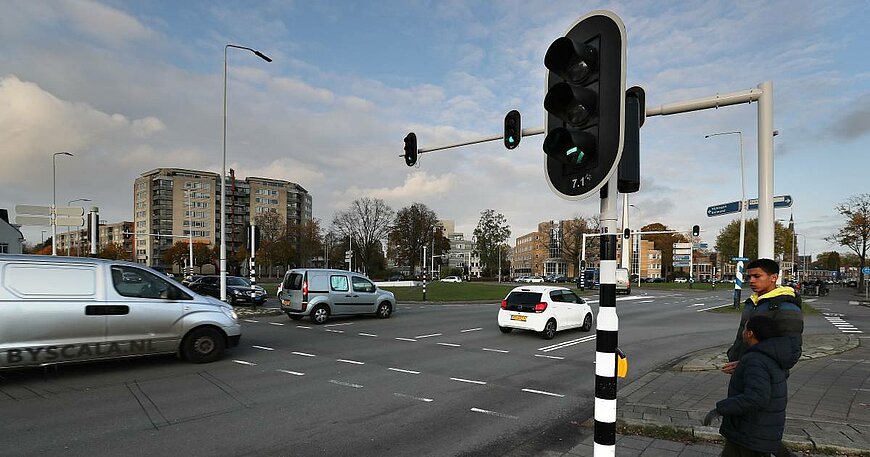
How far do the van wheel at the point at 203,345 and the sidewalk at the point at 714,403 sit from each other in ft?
22.7

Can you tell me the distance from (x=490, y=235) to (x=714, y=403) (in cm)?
8010

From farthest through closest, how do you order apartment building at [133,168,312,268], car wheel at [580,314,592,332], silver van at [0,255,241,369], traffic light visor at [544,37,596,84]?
apartment building at [133,168,312,268] < car wheel at [580,314,592,332] < silver van at [0,255,241,369] < traffic light visor at [544,37,596,84]

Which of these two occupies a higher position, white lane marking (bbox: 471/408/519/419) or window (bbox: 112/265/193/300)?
window (bbox: 112/265/193/300)

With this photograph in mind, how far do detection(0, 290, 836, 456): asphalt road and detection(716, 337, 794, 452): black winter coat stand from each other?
2.32 m

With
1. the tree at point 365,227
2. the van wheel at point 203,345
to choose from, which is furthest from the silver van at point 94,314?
the tree at point 365,227

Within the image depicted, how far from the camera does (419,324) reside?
54.5 ft

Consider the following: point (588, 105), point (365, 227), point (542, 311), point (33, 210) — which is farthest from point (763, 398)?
point (365, 227)

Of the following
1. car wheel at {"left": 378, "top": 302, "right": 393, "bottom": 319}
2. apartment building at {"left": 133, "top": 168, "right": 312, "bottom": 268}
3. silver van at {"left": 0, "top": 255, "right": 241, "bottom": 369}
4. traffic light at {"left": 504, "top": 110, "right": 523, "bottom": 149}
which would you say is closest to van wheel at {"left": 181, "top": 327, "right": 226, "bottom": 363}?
silver van at {"left": 0, "top": 255, "right": 241, "bottom": 369}

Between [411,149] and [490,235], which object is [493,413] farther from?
[490,235]

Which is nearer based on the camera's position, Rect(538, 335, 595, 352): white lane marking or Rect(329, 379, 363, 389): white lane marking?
Rect(329, 379, 363, 389): white lane marking

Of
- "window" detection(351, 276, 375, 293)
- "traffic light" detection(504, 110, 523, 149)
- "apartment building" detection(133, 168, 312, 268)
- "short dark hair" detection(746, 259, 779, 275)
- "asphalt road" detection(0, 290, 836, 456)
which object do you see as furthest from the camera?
"apartment building" detection(133, 168, 312, 268)

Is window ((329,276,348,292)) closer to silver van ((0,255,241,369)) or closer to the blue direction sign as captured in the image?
silver van ((0,255,241,369))

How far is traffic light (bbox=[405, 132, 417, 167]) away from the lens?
48.1 ft

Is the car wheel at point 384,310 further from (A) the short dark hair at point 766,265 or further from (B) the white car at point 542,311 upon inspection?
(A) the short dark hair at point 766,265
